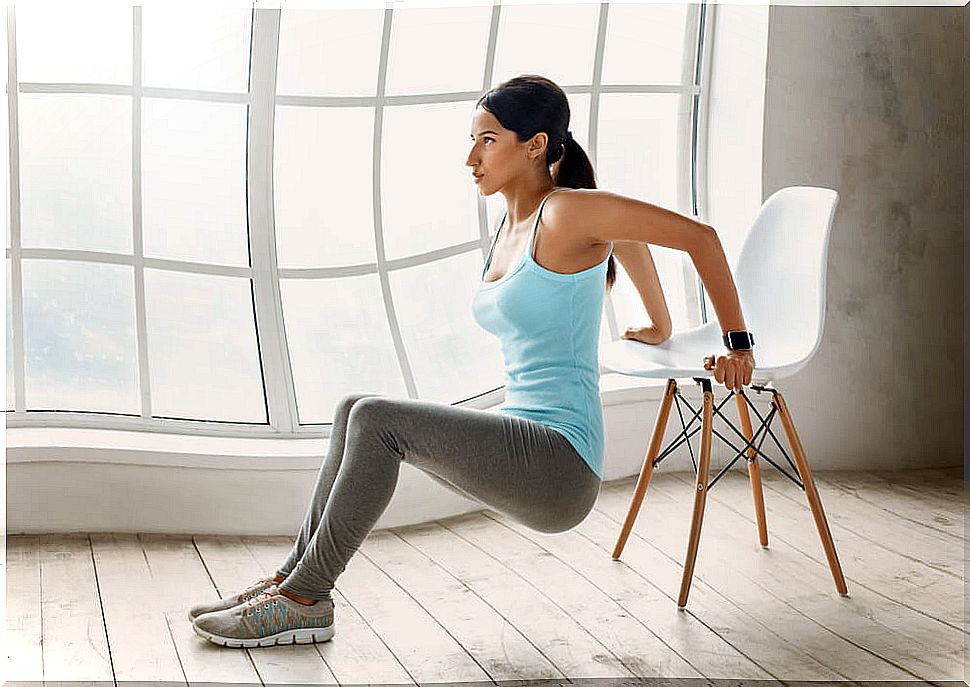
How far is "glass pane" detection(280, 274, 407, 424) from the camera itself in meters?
4.02

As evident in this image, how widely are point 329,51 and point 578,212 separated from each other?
5.79 feet

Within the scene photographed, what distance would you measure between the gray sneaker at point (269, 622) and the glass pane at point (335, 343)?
5.12 feet

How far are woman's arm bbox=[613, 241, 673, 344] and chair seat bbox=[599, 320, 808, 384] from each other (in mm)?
35

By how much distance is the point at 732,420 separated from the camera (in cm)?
420

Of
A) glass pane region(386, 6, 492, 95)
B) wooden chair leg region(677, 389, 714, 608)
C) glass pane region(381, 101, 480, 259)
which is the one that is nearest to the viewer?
wooden chair leg region(677, 389, 714, 608)

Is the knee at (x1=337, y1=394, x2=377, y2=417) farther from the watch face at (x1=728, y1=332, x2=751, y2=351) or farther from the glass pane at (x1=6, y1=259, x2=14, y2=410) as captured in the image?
the glass pane at (x1=6, y1=259, x2=14, y2=410)

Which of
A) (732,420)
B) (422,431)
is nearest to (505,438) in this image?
(422,431)

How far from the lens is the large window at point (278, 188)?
3.57 m

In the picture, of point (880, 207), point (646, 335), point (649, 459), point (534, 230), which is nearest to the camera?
point (534, 230)

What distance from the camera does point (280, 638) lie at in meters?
2.44

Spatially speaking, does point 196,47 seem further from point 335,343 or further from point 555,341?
point 555,341

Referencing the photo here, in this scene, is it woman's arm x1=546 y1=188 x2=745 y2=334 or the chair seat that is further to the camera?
the chair seat

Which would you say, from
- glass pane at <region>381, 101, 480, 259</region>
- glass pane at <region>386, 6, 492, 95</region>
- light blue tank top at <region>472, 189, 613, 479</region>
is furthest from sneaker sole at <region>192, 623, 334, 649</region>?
glass pane at <region>386, 6, 492, 95</region>

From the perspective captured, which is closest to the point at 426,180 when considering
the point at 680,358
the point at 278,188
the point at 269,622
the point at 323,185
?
the point at 323,185
